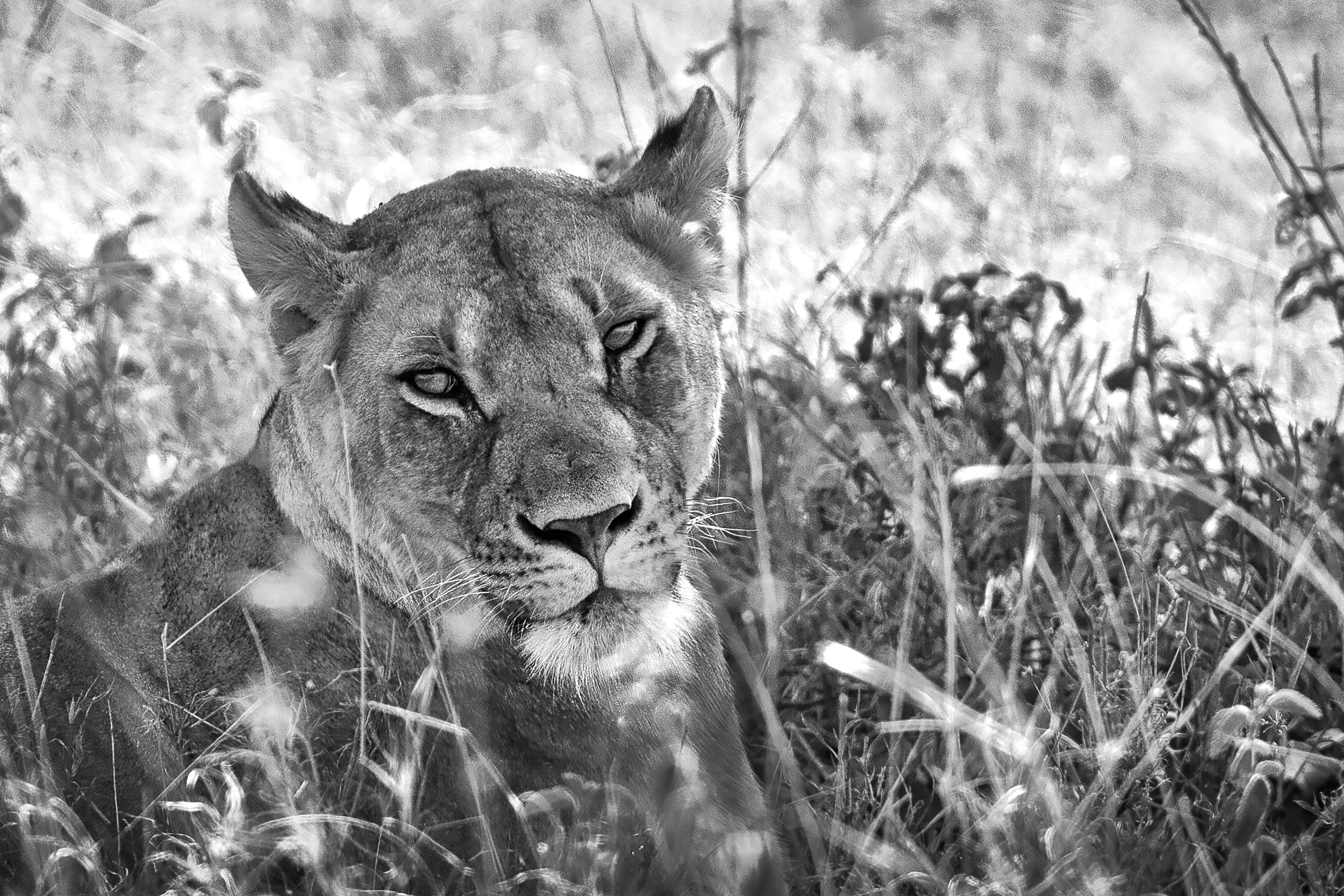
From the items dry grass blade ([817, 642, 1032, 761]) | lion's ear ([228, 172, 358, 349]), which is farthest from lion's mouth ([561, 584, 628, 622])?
lion's ear ([228, 172, 358, 349])

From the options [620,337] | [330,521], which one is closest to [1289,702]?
[620,337]

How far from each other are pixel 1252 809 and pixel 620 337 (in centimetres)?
163

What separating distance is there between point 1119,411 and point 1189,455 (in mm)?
953

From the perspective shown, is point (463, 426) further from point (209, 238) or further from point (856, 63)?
point (856, 63)

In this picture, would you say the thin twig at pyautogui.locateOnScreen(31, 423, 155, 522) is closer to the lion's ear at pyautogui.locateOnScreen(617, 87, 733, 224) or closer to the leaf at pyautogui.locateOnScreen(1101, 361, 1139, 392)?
the lion's ear at pyautogui.locateOnScreen(617, 87, 733, 224)

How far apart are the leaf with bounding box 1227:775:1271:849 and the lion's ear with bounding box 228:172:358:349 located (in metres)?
2.13

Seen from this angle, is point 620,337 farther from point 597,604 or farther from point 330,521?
point 330,521

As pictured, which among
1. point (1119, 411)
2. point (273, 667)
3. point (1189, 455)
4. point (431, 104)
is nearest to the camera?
point (273, 667)

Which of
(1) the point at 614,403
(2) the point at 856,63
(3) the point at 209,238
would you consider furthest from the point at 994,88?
(1) the point at 614,403

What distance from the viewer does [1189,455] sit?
458cm

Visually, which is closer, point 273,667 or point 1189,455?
point 273,667

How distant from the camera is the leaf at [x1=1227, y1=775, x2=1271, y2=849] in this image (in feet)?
8.48

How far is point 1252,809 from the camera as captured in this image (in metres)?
2.59

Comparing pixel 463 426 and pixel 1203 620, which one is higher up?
pixel 463 426
